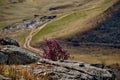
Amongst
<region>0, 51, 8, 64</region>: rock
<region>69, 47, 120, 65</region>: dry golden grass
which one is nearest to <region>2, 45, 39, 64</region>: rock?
<region>0, 51, 8, 64</region>: rock

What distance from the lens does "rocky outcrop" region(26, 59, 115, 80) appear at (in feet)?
66.3

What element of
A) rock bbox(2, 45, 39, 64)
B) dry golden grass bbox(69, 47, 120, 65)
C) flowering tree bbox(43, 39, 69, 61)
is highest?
rock bbox(2, 45, 39, 64)

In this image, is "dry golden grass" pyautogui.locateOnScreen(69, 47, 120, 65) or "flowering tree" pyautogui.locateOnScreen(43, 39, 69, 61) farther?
"dry golden grass" pyautogui.locateOnScreen(69, 47, 120, 65)

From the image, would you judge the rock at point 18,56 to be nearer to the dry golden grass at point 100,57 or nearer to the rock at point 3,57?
the rock at point 3,57

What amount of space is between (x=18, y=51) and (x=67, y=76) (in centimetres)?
476

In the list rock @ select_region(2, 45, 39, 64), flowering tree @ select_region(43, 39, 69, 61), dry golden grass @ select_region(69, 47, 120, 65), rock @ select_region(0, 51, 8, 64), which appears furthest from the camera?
dry golden grass @ select_region(69, 47, 120, 65)

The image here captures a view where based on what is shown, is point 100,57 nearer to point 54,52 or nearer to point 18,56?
point 54,52

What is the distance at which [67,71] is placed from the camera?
22219 mm

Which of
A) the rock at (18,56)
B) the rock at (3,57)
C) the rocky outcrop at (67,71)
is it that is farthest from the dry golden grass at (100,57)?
the rock at (3,57)

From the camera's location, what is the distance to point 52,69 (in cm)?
2123

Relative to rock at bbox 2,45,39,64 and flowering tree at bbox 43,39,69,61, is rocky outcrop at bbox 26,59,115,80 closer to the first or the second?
rock at bbox 2,45,39,64

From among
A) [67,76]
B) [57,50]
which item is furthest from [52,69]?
[57,50]

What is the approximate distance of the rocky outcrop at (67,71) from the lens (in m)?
20.2

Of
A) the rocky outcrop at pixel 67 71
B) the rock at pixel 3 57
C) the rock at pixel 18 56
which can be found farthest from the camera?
the rock at pixel 18 56
